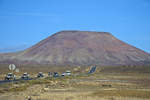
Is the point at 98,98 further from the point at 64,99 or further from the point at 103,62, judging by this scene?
the point at 103,62

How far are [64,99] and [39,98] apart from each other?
6.33 feet

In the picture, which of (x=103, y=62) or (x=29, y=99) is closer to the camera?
(x=29, y=99)

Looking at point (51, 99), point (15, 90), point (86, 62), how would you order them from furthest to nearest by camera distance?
point (86, 62) < point (15, 90) < point (51, 99)

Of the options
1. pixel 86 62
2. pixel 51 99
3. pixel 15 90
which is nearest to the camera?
pixel 51 99

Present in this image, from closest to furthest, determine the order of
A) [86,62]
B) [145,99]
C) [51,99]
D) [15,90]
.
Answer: [51,99], [145,99], [15,90], [86,62]

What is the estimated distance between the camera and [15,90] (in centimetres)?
2770

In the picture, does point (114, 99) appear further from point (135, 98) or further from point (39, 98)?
point (39, 98)

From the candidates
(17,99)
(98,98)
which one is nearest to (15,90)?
(17,99)

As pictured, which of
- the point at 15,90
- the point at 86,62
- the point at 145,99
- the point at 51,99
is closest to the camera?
the point at 51,99

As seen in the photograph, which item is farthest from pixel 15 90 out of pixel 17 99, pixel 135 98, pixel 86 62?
pixel 86 62

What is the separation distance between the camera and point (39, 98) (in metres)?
21.0

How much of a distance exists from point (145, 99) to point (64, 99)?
6570mm

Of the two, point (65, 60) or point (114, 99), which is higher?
point (65, 60)

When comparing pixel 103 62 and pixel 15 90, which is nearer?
pixel 15 90
